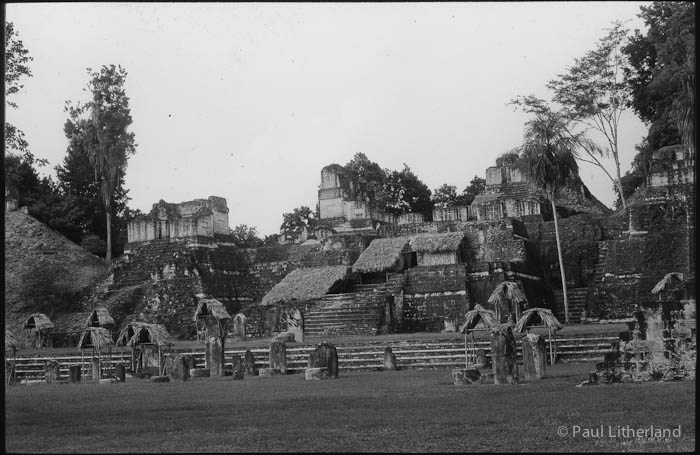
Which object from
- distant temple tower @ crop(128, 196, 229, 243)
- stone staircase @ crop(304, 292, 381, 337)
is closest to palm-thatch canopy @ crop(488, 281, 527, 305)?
stone staircase @ crop(304, 292, 381, 337)

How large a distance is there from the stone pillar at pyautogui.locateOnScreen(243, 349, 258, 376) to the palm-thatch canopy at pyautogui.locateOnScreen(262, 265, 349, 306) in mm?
7162

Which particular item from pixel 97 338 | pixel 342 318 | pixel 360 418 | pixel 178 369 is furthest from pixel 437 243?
pixel 360 418

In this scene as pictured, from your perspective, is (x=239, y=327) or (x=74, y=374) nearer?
(x=74, y=374)

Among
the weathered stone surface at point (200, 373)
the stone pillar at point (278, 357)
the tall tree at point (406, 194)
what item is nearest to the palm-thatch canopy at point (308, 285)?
the weathered stone surface at point (200, 373)

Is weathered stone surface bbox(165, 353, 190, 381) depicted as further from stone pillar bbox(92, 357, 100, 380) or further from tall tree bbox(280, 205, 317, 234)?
tall tree bbox(280, 205, 317, 234)

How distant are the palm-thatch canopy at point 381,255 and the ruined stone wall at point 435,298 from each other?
5.35ft

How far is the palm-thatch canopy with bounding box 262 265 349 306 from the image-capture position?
26.8m

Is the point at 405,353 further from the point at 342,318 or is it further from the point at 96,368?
the point at 96,368

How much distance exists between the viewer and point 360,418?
33.4ft

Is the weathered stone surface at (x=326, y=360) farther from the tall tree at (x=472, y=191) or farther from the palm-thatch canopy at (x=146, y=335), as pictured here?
the tall tree at (x=472, y=191)

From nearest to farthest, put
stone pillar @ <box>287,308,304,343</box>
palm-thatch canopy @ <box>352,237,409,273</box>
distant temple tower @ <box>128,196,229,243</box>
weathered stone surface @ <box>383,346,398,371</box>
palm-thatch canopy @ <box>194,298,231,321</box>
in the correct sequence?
weathered stone surface @ <box>383,346,398,371</box>, palm-thatch canopy @ <box>194,298,231,321</box>, stone pillar @ <box>287,308,304,343</box>, palm-thatch canopy @ <box>352,237,409,273</box>, distant temple tower @ <box>128,196,229,243</box>

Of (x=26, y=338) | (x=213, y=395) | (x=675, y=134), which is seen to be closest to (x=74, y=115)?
(x=26, y=338)

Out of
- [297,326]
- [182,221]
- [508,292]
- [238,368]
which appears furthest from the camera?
[182,221]

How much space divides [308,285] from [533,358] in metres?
13.2
